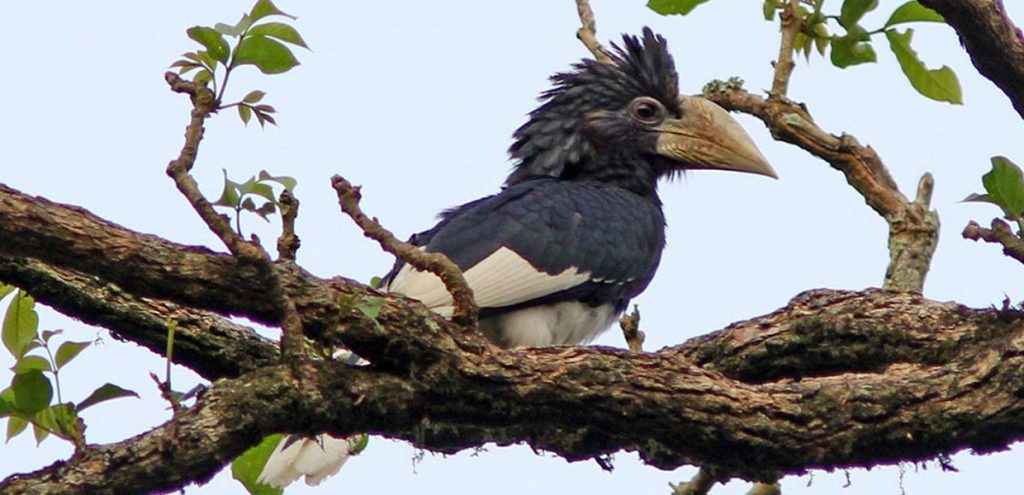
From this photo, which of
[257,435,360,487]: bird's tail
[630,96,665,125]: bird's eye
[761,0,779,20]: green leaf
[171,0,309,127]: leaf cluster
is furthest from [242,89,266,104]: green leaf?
[630,96,665,125]: bird's eye

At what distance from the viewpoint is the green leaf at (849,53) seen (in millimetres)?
5332

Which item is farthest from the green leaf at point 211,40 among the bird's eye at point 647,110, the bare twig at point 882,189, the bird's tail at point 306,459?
the bird's eye at point 647,110

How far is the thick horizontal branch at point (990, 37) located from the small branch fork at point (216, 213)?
1.70 m

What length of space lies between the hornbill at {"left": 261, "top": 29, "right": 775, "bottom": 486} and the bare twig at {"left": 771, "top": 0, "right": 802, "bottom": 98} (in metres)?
Answer: 0.93

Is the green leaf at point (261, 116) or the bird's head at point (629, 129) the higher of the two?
the bird's head at point (629, 129)

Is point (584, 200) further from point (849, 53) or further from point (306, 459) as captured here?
point (306, 459)

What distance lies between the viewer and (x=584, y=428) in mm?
4133

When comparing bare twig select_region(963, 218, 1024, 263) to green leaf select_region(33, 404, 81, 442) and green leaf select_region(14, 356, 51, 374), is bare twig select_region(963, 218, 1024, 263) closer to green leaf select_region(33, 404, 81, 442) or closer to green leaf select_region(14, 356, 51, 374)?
green leaf select_region(33, 404, 81, 442)

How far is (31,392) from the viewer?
11.9 feet

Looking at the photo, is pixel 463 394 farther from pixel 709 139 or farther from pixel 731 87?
pixel 709 139

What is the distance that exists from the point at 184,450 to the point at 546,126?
13.0 ft

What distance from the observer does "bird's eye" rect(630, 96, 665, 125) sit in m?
7.16

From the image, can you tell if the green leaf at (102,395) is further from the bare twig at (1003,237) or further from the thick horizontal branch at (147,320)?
the bare twig at (1003,237)

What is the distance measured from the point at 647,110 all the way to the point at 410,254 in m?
3.64
